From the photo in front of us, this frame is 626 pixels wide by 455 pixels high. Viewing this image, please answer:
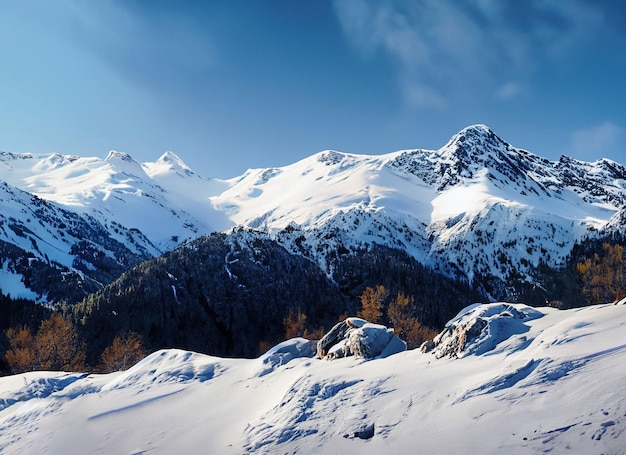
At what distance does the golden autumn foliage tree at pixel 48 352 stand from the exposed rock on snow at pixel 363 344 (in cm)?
5837

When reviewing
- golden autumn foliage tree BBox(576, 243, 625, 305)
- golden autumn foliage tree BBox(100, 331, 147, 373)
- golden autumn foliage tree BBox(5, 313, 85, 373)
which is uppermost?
golden autumn foliage tree BBox(5, 313, 85, 373)

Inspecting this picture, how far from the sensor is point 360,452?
507 inches

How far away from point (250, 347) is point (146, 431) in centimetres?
8827

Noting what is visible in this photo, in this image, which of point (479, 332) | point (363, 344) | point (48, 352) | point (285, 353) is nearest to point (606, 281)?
point (479, 332)

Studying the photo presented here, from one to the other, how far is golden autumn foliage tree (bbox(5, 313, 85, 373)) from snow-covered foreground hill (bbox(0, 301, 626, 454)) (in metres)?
45.4

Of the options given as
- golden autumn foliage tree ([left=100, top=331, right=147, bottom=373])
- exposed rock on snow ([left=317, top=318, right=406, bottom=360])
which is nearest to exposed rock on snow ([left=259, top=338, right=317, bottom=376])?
exposed rock on snow ([left=317, top=318, right=406, bottom=360])

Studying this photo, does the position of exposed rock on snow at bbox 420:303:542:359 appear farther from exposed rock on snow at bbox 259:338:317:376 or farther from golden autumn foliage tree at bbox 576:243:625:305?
golden autumn foliage tree at bbox 576:243:625:305

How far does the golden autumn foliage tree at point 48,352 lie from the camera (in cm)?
6300

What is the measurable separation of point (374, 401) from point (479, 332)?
7257 millimetres

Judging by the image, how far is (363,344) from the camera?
23.6 meters

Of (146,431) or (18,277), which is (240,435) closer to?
(146,431)

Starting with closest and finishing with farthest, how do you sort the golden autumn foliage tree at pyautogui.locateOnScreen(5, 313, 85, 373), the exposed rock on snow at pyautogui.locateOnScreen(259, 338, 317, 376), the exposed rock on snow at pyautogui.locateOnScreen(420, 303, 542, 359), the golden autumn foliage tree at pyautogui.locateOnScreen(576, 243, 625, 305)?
the exposed rock on snow at pyautogui.locateOnScreen(420, 303, 542, 359) → the exposed rock on snow at pyautogui.locateOnScreen(259, 338, 317, 376) → the golden autumn foliage tree at pyautogui.locateOnScreen(5, 313, 85, 373) → the golden autumn foliage tree at pyautogui.locateOnScreen(576, 243, 625, 305)

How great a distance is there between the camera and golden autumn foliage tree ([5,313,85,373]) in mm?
63000

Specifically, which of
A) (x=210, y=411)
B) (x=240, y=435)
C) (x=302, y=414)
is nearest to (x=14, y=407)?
(x=210, y=411)
